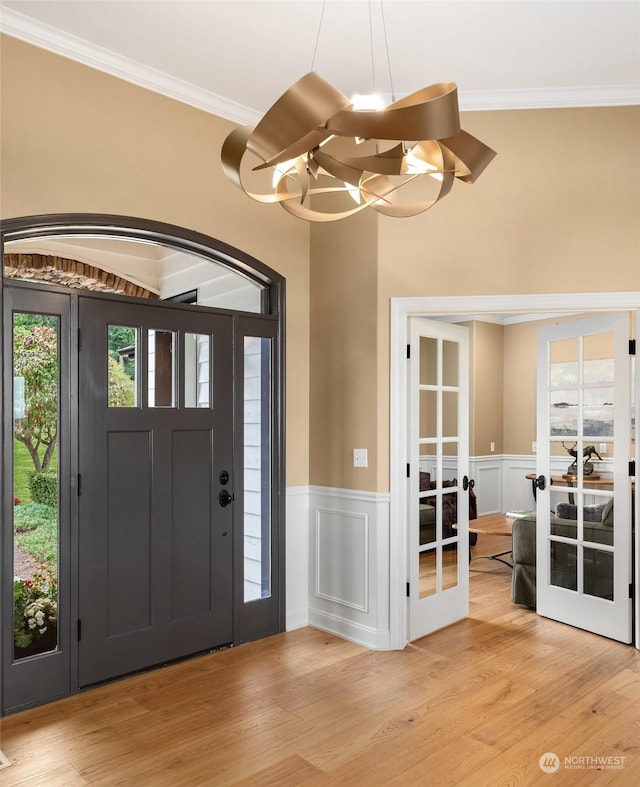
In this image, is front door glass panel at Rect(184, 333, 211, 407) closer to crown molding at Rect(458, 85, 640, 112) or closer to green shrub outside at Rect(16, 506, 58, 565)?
green shrub outside at Rect(16, 506, 58, 565)

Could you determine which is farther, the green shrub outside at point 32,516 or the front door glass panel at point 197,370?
the front door glass panel at point 197,370

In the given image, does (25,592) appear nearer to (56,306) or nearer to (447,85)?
(56,306)

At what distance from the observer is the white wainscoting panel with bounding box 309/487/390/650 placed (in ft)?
12.5

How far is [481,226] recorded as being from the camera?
12.5 ft

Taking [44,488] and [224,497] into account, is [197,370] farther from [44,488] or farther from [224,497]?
[44,488]

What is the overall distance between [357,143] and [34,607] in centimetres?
271

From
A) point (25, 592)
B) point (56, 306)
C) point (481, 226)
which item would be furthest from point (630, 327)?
point (25, 592)

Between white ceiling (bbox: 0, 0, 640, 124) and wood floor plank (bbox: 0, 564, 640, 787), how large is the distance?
339cm

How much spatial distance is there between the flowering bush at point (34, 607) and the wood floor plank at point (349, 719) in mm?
370

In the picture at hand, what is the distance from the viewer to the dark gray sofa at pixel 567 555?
3936 millimetres

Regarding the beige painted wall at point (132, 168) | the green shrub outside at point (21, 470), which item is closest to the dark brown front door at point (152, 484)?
→ the green shrub outside at point (21, 470)

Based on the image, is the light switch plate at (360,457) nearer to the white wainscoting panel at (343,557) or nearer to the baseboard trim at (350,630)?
the white wainscoting panel at (343,557)

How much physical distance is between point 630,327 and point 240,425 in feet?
8.34

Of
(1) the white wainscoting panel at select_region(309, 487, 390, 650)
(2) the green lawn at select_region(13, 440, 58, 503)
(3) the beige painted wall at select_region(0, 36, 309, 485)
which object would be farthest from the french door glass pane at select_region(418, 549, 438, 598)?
(2) the green lawn at select_region(13, 440, 58, 503)
